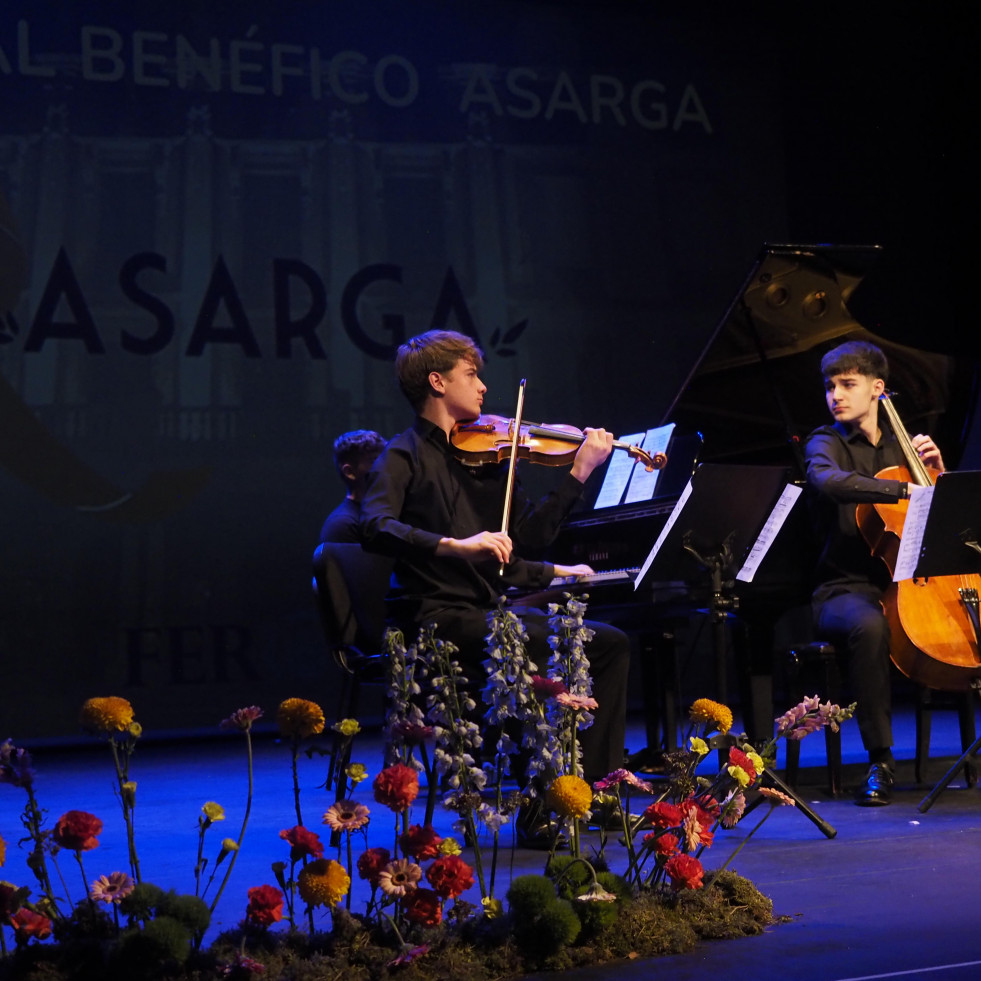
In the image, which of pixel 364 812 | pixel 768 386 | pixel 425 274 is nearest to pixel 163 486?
pixel 425 274

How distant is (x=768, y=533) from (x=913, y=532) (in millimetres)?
449

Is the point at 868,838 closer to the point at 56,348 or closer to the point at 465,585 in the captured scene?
the point at 465,585

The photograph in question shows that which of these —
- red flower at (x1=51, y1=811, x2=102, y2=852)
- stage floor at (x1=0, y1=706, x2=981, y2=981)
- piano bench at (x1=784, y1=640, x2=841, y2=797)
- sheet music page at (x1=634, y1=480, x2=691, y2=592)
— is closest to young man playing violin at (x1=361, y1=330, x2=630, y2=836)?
sheet music page at (x1=634, y1=480, x2=691, y2=592)

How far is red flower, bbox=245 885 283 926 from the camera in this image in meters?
1.91

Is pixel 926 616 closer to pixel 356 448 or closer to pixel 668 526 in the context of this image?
pixel 668 526

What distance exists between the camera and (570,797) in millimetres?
1915

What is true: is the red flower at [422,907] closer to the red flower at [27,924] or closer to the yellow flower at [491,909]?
the yellow flower at [491,909]

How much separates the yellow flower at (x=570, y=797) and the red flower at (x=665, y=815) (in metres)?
0.26

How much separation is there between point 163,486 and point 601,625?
3824mm

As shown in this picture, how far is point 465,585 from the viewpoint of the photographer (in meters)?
3.38

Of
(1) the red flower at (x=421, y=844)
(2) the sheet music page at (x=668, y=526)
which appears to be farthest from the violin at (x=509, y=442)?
(1) the red flower at (x=421, y=844)

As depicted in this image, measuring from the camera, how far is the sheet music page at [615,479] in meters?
4.61

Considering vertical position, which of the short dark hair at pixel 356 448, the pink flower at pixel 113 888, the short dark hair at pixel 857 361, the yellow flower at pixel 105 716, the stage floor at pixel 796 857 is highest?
the short dark hair at pixel 857 361

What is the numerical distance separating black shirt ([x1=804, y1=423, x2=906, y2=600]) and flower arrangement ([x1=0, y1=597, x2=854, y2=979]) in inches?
67.8
